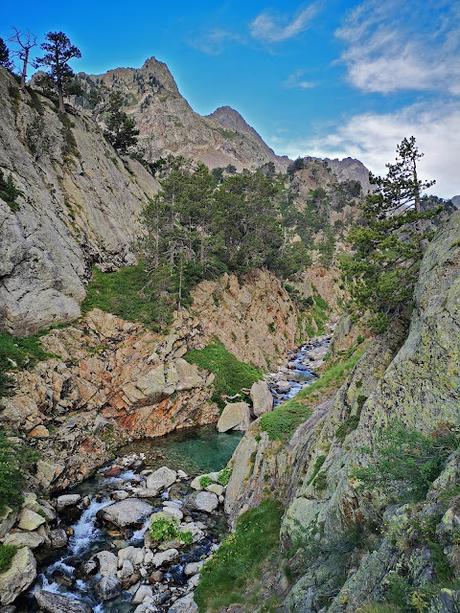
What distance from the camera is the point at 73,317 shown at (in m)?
36.8

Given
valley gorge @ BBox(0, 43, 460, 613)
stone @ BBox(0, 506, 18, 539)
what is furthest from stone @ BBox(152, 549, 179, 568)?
stone @ BBox(0, 506, 18, 539)

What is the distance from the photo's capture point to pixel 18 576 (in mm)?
15680

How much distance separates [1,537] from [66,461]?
8034 millimetres

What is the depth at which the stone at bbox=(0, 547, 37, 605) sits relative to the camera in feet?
49.9

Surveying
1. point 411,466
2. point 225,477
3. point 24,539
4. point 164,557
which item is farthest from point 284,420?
point 411,466

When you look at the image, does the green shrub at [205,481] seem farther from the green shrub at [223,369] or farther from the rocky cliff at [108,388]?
the green shrub at [223,369]

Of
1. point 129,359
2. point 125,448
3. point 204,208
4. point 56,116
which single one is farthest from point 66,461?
point 56,116

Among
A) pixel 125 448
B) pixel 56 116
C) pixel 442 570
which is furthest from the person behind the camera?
pixel 56 116

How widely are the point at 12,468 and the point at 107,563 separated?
22.6 ft

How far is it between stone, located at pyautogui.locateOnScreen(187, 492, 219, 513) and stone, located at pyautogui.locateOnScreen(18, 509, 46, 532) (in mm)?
8075

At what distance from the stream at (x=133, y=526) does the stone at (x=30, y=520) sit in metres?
1.45

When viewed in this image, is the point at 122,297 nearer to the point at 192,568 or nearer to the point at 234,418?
the point at 234,418

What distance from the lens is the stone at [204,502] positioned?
22344mm

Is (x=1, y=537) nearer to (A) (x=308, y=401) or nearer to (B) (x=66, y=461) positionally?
(B) (x=66, y=461)
